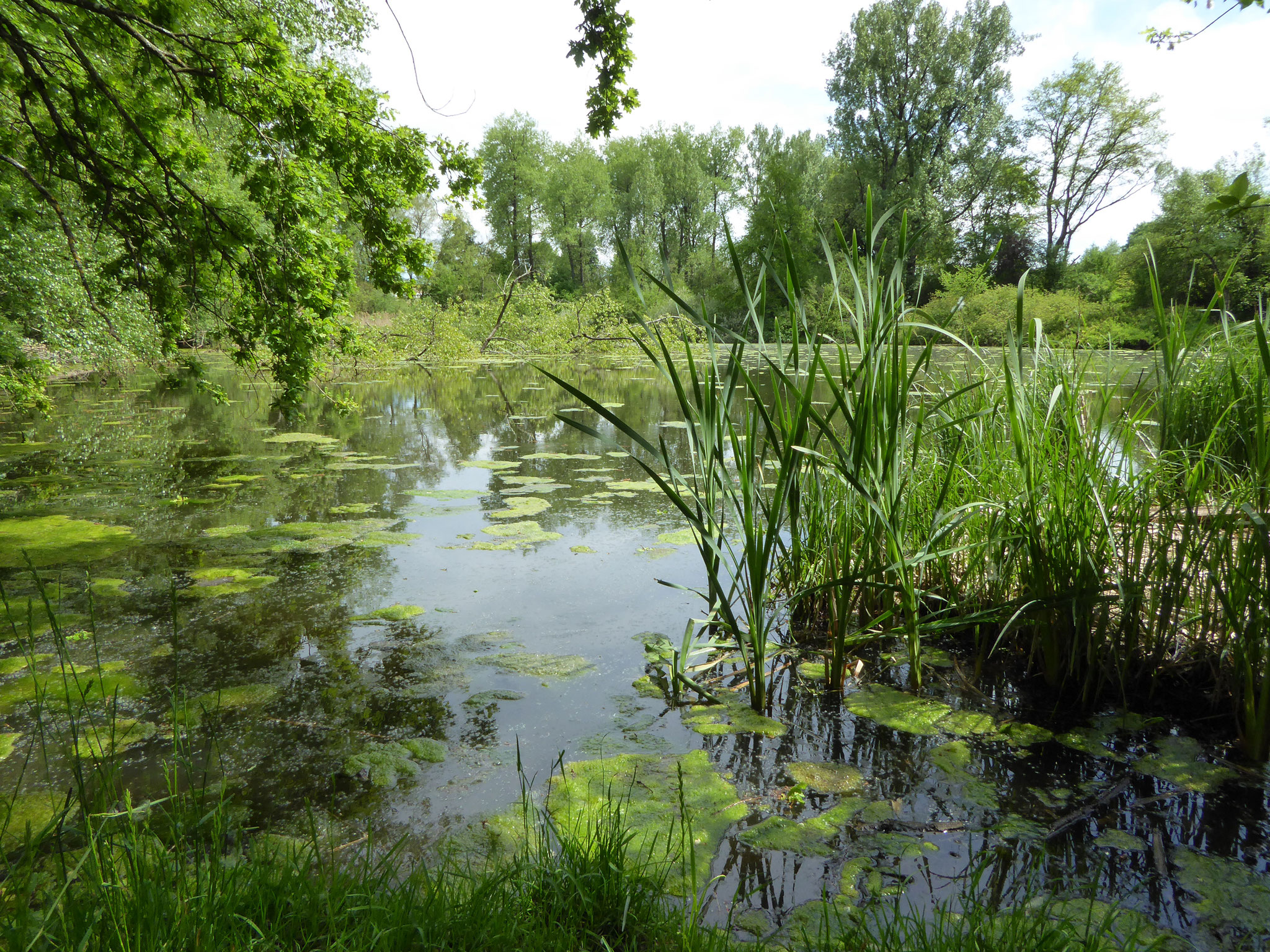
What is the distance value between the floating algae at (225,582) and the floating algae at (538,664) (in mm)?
1323

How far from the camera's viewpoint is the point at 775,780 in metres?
1.84

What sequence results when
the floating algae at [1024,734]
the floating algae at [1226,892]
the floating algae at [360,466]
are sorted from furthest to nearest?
the floating algae at [360,466] < the floating algae at [1024,734] < the floating algae at [1226,892]

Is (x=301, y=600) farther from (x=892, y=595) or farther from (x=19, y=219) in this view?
(x=19, y=219)

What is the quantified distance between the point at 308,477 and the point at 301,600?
265 centimetres

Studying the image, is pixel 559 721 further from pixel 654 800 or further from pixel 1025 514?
pixel 1025 514

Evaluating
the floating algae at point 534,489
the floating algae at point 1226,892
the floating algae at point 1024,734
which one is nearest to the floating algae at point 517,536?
the floating algae at point 534,489

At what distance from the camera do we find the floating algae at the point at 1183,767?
1.72m

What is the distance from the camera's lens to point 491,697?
2.33 meters

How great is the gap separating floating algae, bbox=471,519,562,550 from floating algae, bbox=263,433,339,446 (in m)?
3.54

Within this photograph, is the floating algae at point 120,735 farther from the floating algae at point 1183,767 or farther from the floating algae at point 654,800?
the floating algae at point 1183,767

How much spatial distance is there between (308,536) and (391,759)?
2.38 meters

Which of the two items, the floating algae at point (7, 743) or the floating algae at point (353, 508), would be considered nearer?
the floating algae at point (7, 743)

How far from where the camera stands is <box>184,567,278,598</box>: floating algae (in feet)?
10.3

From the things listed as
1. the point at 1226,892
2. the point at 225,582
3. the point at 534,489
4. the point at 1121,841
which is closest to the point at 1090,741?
the point at 1121,841
